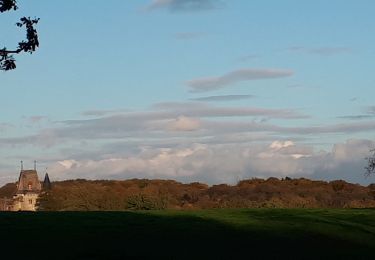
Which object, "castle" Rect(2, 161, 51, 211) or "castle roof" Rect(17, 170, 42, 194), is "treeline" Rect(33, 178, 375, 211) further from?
"castle roof" Rect(17, 170, 42, 194)

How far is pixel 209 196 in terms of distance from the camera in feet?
334

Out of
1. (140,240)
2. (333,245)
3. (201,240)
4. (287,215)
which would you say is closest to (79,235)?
(140,240)

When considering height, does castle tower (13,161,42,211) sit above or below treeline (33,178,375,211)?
above

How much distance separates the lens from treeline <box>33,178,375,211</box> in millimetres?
65812

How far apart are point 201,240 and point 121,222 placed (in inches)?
260

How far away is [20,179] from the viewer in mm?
180625

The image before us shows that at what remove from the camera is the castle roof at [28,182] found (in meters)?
176

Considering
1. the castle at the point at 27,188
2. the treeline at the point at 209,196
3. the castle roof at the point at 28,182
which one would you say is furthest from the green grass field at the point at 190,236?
the castle roof at the point at 28,182

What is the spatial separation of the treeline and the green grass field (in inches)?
917

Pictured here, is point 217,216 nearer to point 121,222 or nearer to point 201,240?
point 121,222

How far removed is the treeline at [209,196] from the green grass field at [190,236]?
2330cm

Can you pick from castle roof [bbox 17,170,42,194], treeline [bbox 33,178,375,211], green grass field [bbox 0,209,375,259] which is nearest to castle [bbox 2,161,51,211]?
castle roof [bbox 17,170,42,194]

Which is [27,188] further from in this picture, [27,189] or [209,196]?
[209,196]

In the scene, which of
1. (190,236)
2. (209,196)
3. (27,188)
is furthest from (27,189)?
(190,236)
